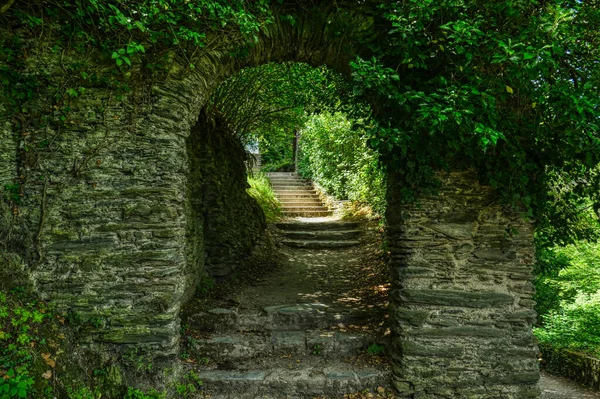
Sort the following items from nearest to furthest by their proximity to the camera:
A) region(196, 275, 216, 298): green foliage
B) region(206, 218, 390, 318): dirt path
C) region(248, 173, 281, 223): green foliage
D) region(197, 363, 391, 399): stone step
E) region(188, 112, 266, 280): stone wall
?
region(197, 363, 391, 399): stone step
region(206, 218, 390, 318): dirt path
region(196, 275, 216, 298): green foliage
region(188, 112, 266, 280): stone wall
region(248, 173, 281, 223): green foliage

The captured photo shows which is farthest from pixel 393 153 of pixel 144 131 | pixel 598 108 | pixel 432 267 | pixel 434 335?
pixel 144 131

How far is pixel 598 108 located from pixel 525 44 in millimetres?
797

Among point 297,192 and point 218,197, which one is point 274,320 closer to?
point 218,197

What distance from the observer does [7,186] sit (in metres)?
3.36

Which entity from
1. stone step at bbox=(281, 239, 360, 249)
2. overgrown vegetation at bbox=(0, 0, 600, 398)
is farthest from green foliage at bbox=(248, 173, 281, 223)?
overgrown vegetation at bbox=(0, 0, 600, 398)

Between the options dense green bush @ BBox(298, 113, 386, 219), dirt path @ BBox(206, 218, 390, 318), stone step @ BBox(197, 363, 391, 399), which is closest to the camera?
stone step @ BBox(197, 363, 391, 399)

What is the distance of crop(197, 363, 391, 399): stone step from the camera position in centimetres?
378

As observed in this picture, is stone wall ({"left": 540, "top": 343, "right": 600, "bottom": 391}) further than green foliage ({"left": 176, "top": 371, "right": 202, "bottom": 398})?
Yes

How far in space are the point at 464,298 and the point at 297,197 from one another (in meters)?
9.98

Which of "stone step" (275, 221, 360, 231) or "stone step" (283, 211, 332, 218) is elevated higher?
"stone step" (283, 211, 332, 218)

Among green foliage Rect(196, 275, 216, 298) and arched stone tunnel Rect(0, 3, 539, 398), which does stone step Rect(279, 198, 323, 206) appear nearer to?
green foliage Rect(196, 275, 216, 298)

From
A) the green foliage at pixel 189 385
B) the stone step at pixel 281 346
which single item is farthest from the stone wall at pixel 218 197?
the green foliage at pixel 189 385

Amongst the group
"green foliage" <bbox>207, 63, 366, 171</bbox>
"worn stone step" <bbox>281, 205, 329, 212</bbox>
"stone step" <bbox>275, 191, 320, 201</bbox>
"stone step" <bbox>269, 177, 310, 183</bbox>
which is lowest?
"worn stone step" <bbox>281, 205, 329, 212</bbox>

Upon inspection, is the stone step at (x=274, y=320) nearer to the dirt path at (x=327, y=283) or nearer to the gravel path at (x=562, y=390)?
the dirt path at (x=327, y=283)
